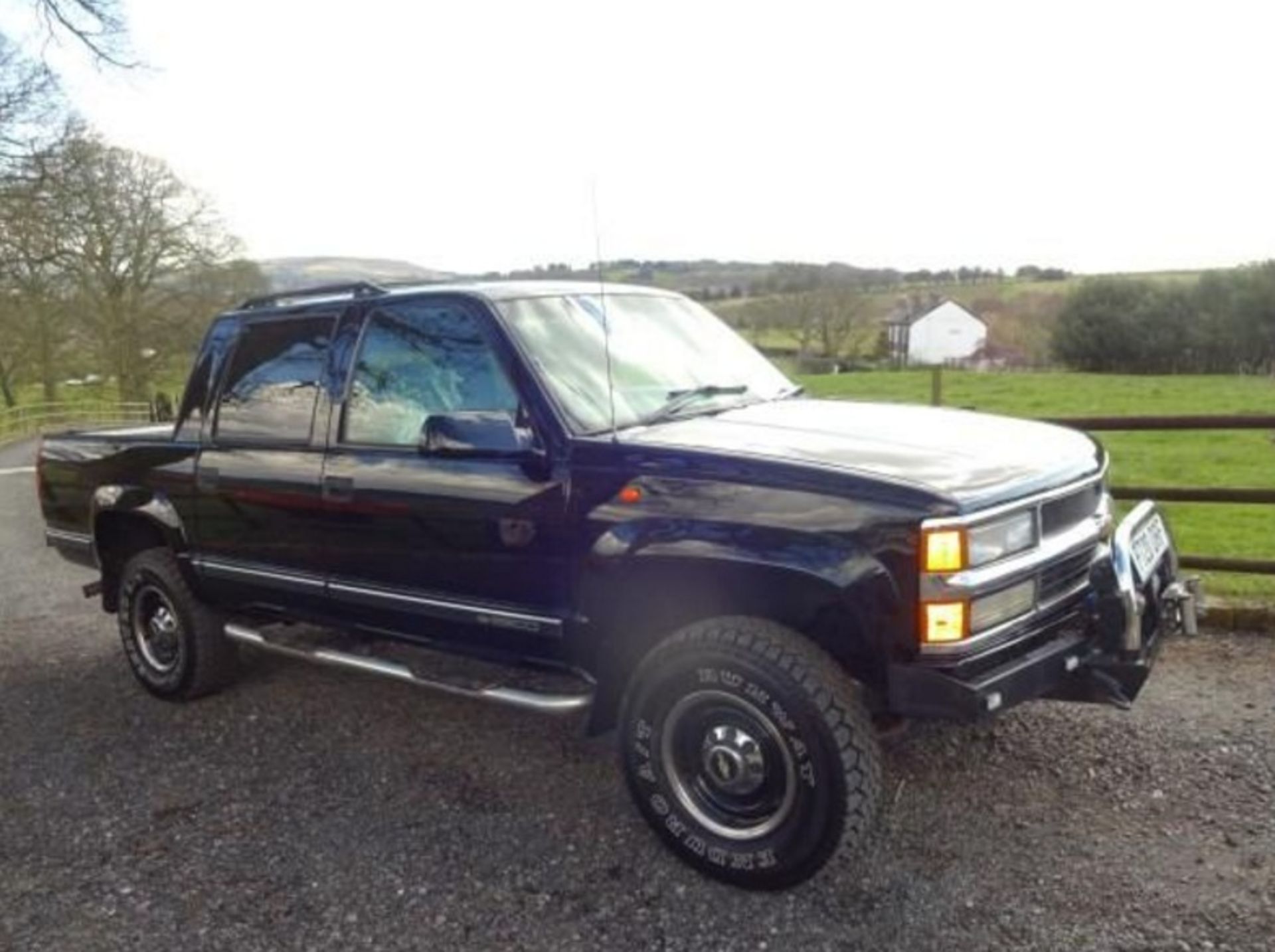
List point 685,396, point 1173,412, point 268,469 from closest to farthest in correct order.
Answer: point 685,396
point 268,469
point 1173,412

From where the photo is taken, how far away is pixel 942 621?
275cm

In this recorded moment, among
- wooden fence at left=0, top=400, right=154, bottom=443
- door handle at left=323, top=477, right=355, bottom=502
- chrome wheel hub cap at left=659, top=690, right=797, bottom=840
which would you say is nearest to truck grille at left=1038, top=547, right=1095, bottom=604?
chrome wheel hub cap at left=659, top=690, right=797, bottom=840

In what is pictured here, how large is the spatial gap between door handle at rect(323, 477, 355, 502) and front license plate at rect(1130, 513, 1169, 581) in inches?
109

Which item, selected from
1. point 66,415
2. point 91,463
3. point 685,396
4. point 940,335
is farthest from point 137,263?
point 685,396

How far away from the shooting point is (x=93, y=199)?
21.8m

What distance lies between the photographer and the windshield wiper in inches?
141

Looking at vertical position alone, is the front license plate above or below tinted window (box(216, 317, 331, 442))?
below

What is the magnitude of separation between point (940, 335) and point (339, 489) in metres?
33.5

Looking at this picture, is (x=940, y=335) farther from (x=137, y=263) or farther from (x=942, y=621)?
(x=942, y=621)

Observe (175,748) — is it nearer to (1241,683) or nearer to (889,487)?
(889,487)

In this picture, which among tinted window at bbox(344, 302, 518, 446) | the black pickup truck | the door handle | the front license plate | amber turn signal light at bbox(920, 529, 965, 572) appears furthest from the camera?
the door handle

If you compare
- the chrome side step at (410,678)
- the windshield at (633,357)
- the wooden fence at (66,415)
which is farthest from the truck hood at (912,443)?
the wooden fence at (66,415)

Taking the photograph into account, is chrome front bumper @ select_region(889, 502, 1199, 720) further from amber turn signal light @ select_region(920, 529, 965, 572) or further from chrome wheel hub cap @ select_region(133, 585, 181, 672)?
chrome wheel hub cap @ select_region(133, 585, 181, 672)

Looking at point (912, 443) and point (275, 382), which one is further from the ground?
point (275, 382)
